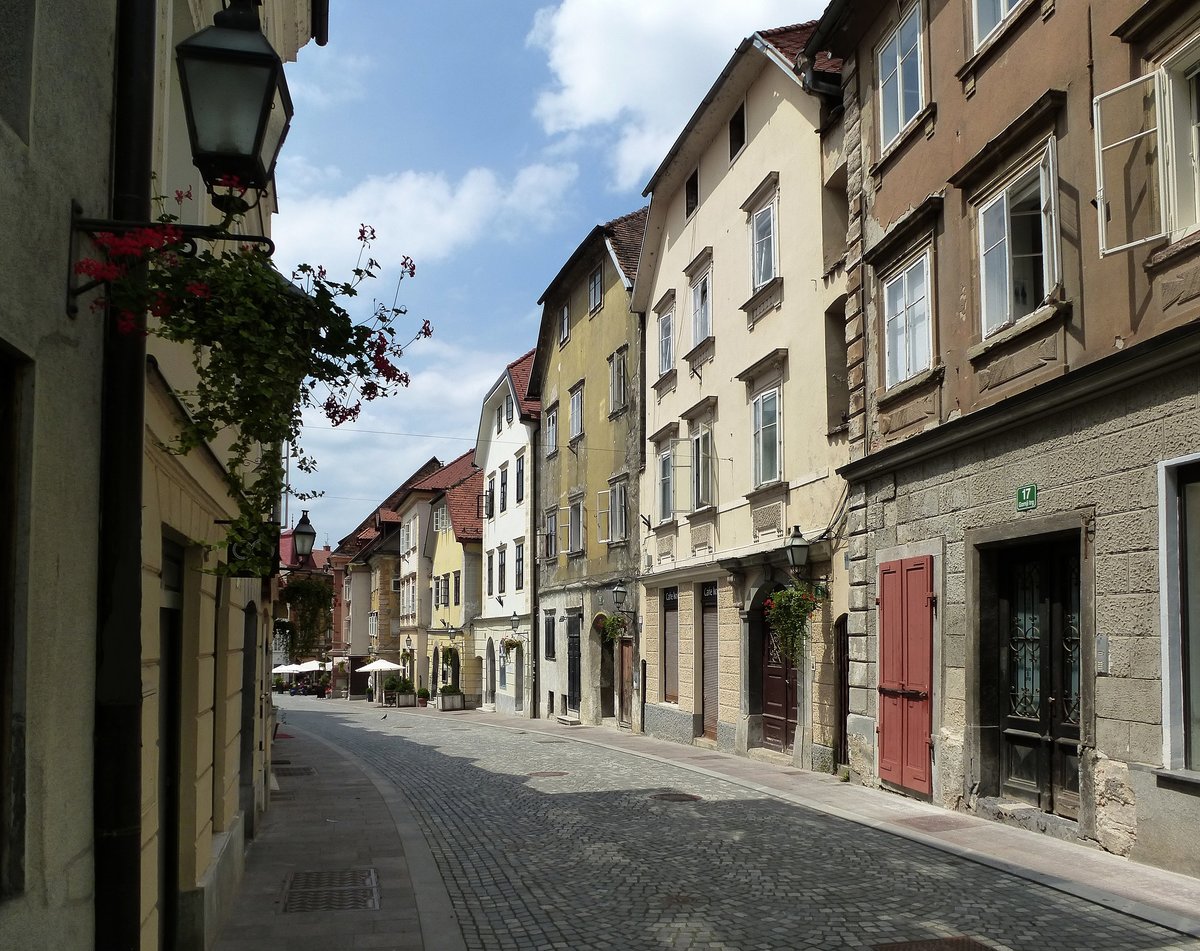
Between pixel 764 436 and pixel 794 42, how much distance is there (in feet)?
23.0

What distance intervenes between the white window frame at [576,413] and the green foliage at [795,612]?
51.6 feet

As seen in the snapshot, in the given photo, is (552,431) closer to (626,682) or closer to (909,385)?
(626,682)

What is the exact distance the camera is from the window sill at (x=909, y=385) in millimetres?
13156

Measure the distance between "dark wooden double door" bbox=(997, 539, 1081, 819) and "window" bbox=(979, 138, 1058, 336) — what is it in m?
2.47

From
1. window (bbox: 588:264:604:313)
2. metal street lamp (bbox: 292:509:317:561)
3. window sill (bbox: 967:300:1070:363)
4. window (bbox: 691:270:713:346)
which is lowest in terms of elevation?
metal street lamp (bbox: 292:509:317:561)

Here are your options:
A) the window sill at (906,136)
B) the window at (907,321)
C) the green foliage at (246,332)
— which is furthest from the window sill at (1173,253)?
the green foliage at (246,332)

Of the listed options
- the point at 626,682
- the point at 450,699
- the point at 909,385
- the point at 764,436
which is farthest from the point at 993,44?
the point at 450,699

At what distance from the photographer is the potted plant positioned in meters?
44.6

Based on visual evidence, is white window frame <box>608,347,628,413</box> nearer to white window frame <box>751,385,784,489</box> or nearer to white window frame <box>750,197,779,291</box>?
white window frame <box>750,197,779,291</box>

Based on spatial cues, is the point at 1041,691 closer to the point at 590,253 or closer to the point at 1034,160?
the point at 1034,160

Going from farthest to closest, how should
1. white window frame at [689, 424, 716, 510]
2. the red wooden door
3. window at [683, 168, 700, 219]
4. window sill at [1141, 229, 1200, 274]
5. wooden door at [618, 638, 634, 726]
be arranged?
wooden door at [618, 638, 634, 726]
window at [683, 168, 700, 219]
white window frame at [689, 424, 716, 510]
the red wooden door
window sill at [1141, 229, 1200, 274]

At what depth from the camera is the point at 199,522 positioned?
7176 mm

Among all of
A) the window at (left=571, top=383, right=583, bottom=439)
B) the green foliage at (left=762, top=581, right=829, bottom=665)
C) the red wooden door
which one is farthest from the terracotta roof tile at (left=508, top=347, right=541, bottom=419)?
the red wooden door

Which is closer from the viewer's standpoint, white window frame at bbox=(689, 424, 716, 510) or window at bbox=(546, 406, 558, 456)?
white window frame at bbox=(689, 424, 716, 510)
